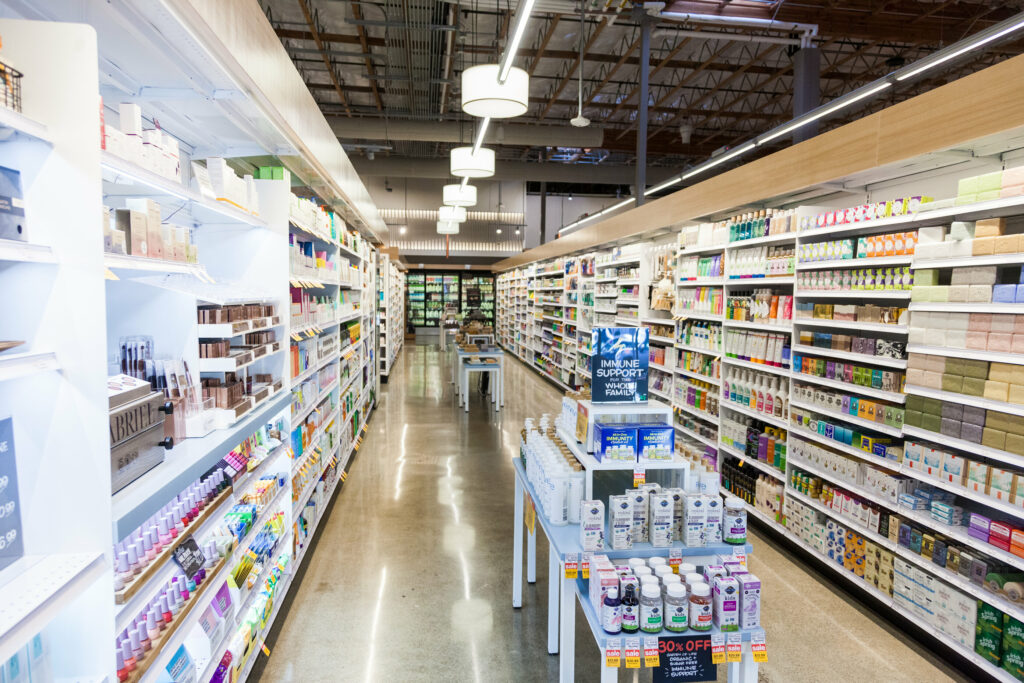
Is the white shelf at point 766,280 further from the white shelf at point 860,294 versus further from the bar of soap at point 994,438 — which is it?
the bar of soap at point 994,438

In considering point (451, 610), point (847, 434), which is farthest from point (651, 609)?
point (847, 434)

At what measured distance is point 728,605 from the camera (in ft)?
7.55

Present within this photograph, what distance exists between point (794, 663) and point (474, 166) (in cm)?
643

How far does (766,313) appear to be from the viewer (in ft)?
17.5

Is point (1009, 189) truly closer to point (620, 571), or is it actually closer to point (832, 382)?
point (832, 382)

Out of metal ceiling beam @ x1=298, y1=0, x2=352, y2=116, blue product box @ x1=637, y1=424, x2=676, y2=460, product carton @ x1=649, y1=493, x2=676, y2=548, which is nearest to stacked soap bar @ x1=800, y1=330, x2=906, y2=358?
blue product box @ x1=637, y1=424, x2=676, y2=460

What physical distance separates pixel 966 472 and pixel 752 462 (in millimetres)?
2216

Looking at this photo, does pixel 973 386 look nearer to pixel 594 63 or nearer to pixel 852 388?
pixel 852 388

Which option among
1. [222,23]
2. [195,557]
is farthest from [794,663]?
[222,23]

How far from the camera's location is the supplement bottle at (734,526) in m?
2.76

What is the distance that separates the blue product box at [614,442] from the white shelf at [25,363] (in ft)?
7.41

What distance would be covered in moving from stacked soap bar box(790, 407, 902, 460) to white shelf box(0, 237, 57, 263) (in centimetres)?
451

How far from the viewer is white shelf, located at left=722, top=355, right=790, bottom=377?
5.06m

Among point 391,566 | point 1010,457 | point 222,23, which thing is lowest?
point 391,566
